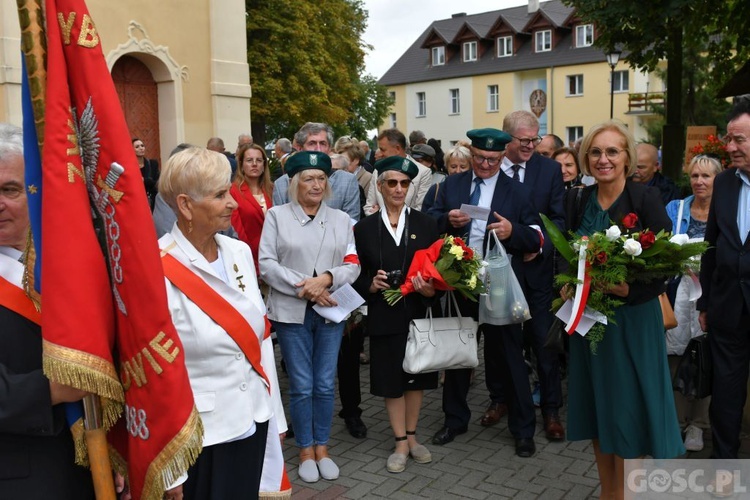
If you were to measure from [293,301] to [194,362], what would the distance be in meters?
2.07

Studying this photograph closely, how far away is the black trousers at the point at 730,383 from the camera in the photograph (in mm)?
4680

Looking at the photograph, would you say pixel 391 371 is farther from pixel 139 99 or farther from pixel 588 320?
pixel 139 99

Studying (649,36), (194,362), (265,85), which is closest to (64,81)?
(194,362)

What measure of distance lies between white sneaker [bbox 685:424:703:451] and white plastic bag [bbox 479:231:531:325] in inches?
59.1

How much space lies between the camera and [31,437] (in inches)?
83.1

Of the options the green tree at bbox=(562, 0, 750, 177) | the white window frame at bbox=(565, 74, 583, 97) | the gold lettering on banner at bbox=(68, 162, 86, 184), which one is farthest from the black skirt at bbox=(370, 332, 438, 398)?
the white window frame at bbox=(565, 74, 583, 97)

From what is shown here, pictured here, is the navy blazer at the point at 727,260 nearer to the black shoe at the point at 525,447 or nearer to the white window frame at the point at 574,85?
the black shoe at the point at 525,447

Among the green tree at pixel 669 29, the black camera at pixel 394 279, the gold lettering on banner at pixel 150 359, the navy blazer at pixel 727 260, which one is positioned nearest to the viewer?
the gold lettering on banner at pixel 150 359

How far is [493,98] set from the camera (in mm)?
51719

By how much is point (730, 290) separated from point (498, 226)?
1526 millimetres

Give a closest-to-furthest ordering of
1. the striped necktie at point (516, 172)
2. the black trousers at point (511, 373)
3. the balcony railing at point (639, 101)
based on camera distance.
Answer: the black trousers at point (511, 373) → the striped necktie at point (516, 172) → the balcony railing at point (639, 101)

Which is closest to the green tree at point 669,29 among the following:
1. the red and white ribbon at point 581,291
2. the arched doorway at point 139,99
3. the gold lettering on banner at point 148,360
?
the arched doorway at point 139,99

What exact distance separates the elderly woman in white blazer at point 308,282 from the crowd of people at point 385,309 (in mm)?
14

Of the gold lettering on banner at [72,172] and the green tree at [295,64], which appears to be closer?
the gold lettering on banner at [72,172]
